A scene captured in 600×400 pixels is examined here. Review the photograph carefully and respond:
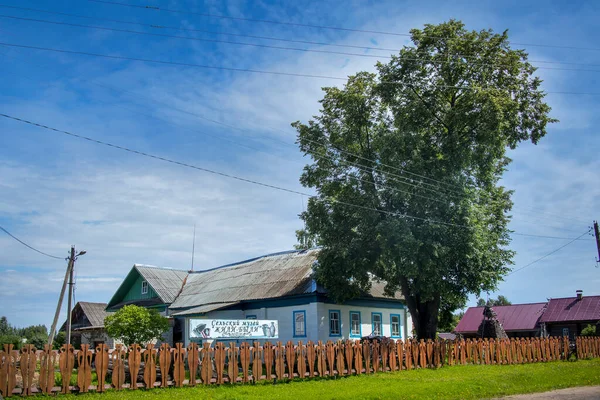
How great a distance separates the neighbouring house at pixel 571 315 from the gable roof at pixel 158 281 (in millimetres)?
30881

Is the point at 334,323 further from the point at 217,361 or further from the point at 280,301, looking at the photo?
the point at 217,361

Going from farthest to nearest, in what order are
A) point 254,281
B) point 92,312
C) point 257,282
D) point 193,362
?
point 92,312
point 254,281
point 257,282
point 193,362

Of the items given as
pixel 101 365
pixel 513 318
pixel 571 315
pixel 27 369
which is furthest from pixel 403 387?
pixel 513 318

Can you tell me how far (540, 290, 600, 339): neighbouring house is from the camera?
44750 millimetres

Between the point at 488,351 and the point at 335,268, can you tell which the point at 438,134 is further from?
the point at 488,351

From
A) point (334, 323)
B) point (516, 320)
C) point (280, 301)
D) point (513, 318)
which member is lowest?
point (516, 320)

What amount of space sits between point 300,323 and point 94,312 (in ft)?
67.7

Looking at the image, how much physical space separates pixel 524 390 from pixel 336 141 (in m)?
16.0

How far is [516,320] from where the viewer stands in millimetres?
49969

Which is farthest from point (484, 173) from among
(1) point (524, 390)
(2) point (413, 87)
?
(1) point (524, 390)

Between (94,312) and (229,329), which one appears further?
(94,312)

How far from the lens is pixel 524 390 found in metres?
15.4

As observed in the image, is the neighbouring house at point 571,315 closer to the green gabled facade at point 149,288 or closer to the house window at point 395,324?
the house window at point 395,324

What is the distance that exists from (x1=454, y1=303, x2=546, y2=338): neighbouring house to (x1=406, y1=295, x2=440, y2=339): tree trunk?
2211 cm
